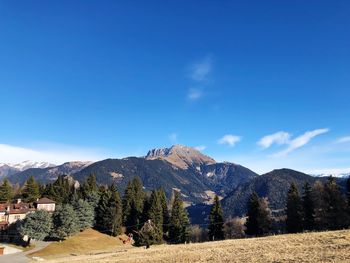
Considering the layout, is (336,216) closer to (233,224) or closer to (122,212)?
(122,212)

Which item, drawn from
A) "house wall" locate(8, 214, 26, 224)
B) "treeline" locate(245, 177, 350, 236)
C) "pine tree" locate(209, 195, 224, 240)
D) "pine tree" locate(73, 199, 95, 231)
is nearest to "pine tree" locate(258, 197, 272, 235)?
"treeline" locate(245, 177, 350, 236)

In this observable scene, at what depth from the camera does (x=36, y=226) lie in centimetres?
8956

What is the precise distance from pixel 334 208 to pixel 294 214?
9.43m

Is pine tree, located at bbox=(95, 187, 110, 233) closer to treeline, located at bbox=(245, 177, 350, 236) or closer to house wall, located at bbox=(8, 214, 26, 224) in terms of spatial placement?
house wall, located at bbox=(8, 214, 26, 224)

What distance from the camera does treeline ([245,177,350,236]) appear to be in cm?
8294

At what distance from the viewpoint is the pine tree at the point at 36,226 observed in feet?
291

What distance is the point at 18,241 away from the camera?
91.6 metres

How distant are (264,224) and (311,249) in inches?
2433

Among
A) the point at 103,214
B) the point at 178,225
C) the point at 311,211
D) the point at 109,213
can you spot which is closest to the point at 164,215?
the point at 178,225

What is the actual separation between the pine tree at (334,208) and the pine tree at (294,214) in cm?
631

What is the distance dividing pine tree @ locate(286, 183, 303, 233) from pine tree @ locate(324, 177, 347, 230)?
6.31 metres

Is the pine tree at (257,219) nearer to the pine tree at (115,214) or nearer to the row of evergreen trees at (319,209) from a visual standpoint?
the row of evergreen trees at (319,209)

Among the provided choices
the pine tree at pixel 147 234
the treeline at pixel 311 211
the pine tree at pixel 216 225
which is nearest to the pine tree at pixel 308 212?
the treeline at pixel 311 211

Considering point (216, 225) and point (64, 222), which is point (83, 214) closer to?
point (64, 222)
